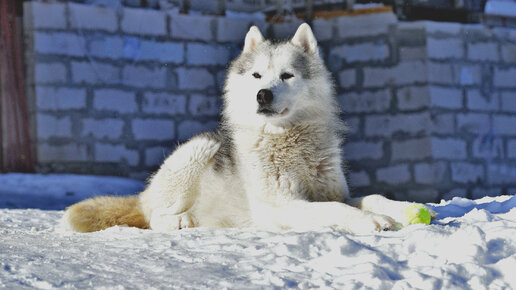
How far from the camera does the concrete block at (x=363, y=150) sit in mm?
7211

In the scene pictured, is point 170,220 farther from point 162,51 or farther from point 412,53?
point 412,53

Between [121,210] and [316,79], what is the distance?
1.51 m

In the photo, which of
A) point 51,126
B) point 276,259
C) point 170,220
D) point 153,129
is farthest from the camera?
point 153,129

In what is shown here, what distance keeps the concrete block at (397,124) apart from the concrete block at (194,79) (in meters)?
2.10

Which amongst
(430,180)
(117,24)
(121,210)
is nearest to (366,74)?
(430,180)

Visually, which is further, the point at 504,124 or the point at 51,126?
the point at 504,124

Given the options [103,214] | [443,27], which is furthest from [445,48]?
[103,214]

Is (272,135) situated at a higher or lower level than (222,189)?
higher

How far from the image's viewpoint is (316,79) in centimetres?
343

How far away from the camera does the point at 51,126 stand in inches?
268

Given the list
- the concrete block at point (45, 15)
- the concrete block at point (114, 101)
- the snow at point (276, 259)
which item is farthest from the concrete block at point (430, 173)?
the concrete block at point (45, 15)

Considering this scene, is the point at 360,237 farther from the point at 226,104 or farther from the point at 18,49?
the point at 18,49

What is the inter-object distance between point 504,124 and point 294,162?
17.4ft

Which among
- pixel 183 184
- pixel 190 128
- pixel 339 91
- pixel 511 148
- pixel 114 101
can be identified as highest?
pixel 339 91
